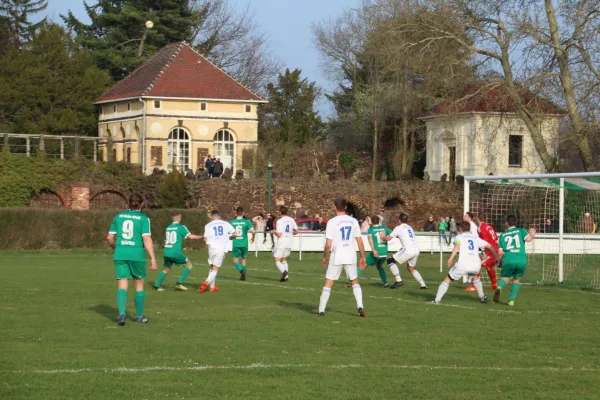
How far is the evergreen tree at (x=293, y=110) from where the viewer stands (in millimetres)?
72188

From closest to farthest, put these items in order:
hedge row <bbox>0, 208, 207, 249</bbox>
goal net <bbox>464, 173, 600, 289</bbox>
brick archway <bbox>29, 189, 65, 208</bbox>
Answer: goal net <bbox>464, 173, 600, 289</bbox>, hedge row <bbox>0, 208, 207, 249</bbox>, brick archway <bbox>29, 189, 65, 208</bbox>

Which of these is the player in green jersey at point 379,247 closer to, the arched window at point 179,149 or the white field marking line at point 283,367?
the white field marking line at point 283,367

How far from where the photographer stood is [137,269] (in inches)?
584

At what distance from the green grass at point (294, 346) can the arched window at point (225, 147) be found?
39058 millimetres

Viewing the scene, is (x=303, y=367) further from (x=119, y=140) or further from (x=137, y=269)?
(x=119, y=140)

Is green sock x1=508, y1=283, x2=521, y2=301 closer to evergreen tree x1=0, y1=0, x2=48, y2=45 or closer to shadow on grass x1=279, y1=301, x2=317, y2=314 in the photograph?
shadow on grass x1=279, y1=301, x2=317, y2=314

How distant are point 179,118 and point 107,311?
4343 cm

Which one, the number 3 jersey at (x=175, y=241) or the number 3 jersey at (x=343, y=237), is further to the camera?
the number 3 jersey at (x=175, y=241)

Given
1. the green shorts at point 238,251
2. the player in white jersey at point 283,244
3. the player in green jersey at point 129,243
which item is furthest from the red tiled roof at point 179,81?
the player in green jersey at point 129,243

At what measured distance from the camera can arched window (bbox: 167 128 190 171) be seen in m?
59.1

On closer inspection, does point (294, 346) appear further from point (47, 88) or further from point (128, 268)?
point (47, 88)

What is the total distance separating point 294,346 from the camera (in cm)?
1293

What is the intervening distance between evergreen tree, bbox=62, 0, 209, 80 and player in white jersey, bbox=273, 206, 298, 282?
144ft

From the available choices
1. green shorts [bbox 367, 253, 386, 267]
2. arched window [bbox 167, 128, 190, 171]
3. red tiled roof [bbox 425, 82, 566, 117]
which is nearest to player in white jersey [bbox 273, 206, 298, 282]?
green shorts [bbox 367, 253, 386, 267]
